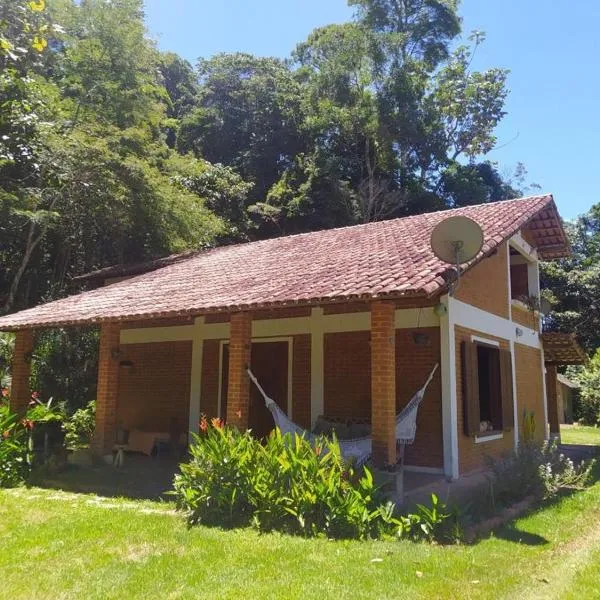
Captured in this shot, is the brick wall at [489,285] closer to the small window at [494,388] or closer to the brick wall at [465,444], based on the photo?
the brick wall at [465,444]

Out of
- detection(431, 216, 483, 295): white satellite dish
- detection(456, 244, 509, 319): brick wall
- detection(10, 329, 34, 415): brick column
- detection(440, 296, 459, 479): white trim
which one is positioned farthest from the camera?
detection(10, 329, 34, 415): brick column

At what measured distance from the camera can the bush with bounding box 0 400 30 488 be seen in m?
8.76

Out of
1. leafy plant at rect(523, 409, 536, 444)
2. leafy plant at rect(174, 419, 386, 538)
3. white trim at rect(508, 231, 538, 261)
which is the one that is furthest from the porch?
white trim at rect(508, 231, 538, 261)

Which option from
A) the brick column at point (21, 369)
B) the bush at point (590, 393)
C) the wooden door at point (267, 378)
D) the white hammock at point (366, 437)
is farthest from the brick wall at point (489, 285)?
the bush at point (590, 393)

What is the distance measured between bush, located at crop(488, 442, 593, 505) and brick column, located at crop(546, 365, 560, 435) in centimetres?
839

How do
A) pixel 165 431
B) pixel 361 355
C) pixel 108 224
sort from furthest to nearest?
pixel 108 224, pixel 165 431, pixel 361 355

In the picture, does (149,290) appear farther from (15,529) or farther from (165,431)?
(15,529)

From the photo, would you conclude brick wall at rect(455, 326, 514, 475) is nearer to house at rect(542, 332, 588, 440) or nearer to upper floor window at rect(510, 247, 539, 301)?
upper floor window at rect(510, 247, 539, 301)

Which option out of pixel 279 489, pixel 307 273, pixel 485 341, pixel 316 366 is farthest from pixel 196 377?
pixel 279 489

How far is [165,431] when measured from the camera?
12469mm

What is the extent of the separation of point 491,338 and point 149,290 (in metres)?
6.55

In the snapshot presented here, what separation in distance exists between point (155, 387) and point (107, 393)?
2.59m

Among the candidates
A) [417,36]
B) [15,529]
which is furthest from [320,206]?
[15,529]

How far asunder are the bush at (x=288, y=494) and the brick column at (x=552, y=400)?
11341 mm
